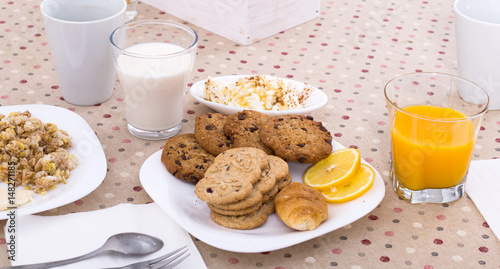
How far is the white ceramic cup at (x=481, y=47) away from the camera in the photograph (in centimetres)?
123

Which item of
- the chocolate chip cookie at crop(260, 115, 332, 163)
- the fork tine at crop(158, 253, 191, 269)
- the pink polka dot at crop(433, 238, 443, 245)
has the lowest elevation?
the pink polka dot at crop(433, 238, 443, 245)

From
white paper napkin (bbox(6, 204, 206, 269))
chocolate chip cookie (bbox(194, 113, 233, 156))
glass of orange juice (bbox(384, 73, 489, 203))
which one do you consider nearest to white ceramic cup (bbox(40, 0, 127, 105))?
chocolate chip cookie (bbox(194, 113, 233, 156))

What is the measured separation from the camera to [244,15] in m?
1.55

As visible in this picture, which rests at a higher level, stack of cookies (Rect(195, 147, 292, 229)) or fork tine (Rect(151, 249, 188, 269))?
stack of cookies (Rect(195, 147, 292, 229))

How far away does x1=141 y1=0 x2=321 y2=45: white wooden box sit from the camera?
1.56 m

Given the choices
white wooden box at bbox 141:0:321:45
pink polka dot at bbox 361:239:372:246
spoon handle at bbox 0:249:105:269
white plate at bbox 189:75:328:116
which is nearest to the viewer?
spoon handle at bbox 0:249:105:269

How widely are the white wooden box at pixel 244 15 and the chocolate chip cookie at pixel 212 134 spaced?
51 centimetres

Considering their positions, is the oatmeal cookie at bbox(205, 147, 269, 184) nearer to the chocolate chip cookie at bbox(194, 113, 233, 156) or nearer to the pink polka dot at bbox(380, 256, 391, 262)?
the chocolate chip cookie at bbox(194, 113, 233, 156)

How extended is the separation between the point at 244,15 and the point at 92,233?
82 centimetres

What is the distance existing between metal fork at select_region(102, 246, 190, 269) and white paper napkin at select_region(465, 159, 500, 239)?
533 mm

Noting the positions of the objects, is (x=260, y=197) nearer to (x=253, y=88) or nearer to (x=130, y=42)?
(x=253, y=88)

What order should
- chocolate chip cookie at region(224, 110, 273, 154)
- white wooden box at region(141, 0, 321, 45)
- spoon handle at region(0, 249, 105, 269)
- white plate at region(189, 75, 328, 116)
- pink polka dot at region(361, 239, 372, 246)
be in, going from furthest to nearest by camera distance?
white wooden box at region(141, 0, 321, 45), white plate at region(189, 75, 328, 116), chocolate chip cookie at region(224, 110, 273, 154), pink polka dot at region(361, 239, 372, 246), spoon handle at region(0, 249, 105, 269)

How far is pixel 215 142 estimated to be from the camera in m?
1.06

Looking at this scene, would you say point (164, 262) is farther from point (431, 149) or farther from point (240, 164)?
point (431, 149)
